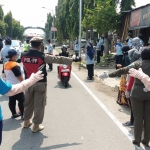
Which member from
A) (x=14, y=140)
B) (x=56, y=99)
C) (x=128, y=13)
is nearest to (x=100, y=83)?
(x=56, y=99)

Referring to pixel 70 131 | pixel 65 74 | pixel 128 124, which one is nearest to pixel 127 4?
pixel 65 74

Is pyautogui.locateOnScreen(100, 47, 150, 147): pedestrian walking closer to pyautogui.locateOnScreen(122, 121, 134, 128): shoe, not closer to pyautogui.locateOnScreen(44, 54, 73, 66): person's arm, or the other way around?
pyautogui.locateOnScreen(44, 54, 73, 66): person's arm

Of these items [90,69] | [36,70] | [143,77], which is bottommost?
[90,69]

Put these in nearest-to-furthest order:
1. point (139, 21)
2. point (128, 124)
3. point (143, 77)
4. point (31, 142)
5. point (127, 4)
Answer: point (143, 77) < point (31, 142) < point (128, 124) < point (139, 21) < point (127, 4)

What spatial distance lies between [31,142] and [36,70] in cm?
138

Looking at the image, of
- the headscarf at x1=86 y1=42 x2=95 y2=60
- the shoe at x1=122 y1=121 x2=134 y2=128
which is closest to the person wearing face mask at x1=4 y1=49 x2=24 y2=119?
the shoe at x1=122 y1=121 x2=134 y2=128

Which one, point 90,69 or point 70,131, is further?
point 90,69

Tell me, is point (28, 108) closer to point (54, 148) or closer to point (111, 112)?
point (54, 148)

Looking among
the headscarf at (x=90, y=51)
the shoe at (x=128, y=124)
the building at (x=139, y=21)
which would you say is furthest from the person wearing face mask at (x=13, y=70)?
the building at (x=139, y=21)

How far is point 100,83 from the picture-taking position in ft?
37.9

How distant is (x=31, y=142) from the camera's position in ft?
16.5

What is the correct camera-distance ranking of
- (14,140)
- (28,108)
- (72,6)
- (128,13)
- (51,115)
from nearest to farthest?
(14,140) → (28,108) → (51,115) → (128,13) → (72,6)

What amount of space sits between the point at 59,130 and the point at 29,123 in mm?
693

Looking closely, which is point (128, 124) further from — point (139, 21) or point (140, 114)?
point (139, 21)
